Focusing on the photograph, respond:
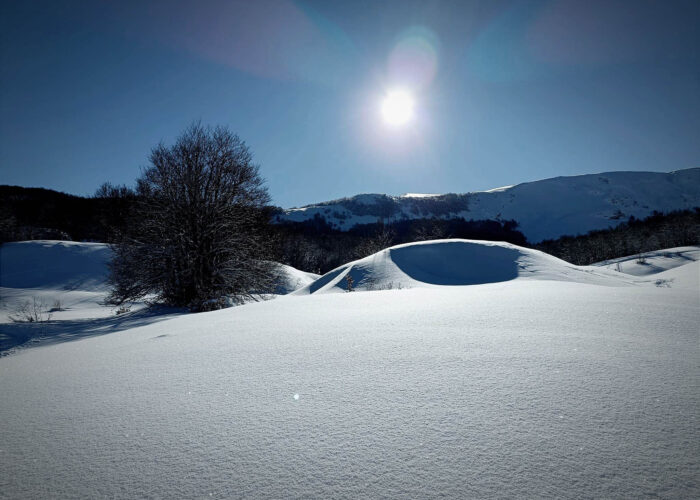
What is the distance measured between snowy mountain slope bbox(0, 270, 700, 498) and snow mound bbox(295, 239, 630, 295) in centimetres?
696

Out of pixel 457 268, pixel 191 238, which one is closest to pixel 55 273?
pixel 191 238

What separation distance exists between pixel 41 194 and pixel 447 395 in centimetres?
5663

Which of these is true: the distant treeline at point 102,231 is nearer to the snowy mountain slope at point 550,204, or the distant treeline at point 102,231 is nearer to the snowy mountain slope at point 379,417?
the snowy mountain slope at point 379,417

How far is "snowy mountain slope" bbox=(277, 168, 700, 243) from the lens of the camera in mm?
112312

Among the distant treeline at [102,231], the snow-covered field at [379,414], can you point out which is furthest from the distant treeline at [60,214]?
the snow-covered field at [379,414]

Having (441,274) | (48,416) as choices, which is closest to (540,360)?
(48,416)

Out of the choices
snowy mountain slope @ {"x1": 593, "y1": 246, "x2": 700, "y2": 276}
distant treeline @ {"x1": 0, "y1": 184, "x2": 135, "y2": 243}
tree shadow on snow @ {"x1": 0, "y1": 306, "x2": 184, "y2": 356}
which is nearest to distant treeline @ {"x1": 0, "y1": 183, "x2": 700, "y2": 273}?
distant treeline @ {"x1": 0, "y1": 184, "x2": 135, "y2": 243}

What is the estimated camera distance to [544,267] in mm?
8984

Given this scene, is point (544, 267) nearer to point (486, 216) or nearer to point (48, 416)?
point (48, 416)

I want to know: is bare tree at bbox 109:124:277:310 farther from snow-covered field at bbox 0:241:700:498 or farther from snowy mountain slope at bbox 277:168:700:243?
snowy mountain slope at bbox 277:168:700:243

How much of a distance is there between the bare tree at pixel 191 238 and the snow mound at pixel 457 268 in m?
3.34

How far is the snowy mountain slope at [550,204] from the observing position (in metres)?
112

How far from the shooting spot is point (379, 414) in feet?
3.79

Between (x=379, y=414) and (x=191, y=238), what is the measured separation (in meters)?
9.08
